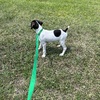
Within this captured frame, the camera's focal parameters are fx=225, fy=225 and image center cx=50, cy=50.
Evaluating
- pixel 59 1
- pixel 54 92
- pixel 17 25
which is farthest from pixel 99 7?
pixel 54 92

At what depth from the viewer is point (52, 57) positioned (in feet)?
15.5

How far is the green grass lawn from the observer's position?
390 cm

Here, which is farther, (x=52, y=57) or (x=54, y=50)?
(x=54, y=50)

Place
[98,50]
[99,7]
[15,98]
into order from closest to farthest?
[15,98], [98,50], [99,7]

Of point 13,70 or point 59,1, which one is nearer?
point 13,70

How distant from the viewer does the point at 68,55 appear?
4816mm

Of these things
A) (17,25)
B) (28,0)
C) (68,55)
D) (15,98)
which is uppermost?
(28,0)

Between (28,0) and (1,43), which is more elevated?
(28,0)

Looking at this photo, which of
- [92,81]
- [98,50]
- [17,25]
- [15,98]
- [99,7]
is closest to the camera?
[15,98]

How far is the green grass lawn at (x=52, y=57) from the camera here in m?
3.90

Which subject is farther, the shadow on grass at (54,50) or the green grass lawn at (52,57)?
the shadow on grass at (54,50)

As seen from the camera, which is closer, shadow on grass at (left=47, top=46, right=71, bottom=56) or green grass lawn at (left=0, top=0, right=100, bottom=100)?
green grass lawn at (left=0, top=0, right=100, bottom=100)

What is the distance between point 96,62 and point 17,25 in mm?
2567

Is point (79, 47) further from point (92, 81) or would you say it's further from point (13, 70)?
point (13, 70)
